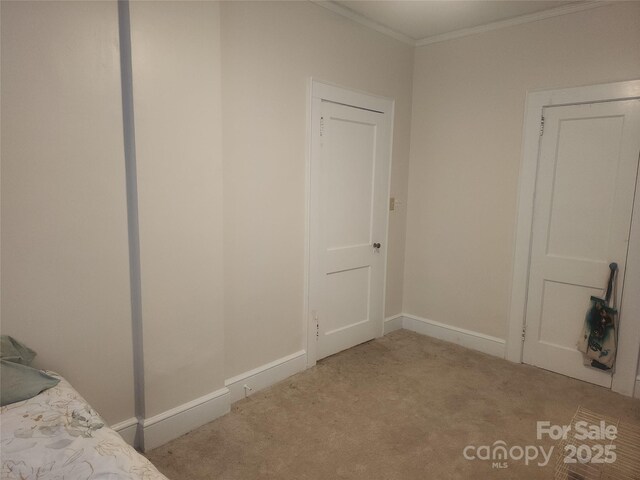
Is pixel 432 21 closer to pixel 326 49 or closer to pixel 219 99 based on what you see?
pixel 326 49

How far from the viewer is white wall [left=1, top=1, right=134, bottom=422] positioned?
163 cm

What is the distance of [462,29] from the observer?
333 cm

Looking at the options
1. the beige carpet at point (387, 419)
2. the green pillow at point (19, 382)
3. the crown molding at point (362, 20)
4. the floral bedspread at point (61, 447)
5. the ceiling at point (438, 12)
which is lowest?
the beige carpet at point (387, 419)

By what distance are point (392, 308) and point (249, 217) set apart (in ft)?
6.36

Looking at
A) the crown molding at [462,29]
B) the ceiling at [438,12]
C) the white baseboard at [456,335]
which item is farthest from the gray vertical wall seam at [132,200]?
the white baseboard at [456,335]

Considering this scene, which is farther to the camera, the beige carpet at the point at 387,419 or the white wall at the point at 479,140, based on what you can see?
the white wall at the point at 479,140

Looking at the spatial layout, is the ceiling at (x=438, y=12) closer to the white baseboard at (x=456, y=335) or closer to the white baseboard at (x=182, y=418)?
the white baseboard at (x=456, y=335)

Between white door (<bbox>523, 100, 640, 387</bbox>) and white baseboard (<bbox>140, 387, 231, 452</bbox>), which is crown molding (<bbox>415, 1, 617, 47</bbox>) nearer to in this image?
white door (<bbox>523, 100, 640, 387</bbox>)

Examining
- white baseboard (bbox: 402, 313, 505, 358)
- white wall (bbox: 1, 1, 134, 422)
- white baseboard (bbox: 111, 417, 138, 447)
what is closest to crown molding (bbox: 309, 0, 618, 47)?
white wall (bbox: 1, 1, 134, 422)

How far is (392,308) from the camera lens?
3.89 m

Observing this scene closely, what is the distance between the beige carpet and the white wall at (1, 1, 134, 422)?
70 centimetres

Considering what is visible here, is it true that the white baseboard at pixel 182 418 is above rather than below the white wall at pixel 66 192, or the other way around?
below

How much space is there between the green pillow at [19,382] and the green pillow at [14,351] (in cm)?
6

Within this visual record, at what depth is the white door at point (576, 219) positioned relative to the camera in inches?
107
